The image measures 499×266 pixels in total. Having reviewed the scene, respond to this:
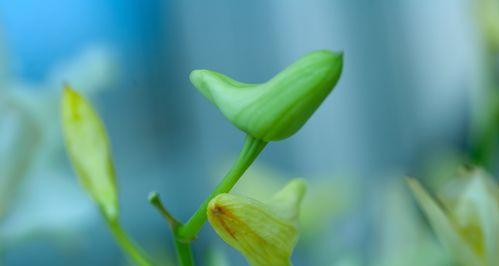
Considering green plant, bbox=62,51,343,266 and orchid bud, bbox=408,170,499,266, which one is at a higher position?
green plant, bbox=62,51,343,266

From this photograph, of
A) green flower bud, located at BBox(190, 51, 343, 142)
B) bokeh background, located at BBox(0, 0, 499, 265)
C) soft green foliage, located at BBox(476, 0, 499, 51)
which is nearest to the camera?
green flower bud, located at BBox(190, 51, 343, 142)

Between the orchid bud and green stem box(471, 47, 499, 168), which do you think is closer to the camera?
the orchid bud

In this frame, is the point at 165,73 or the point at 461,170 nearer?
the point at 461,170

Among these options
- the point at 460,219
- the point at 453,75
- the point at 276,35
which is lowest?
the point at 453,75

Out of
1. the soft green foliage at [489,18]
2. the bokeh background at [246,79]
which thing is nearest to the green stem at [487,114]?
the soft green foliage at [489,18]

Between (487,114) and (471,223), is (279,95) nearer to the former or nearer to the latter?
(471,223)

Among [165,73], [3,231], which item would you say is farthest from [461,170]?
[165,73]

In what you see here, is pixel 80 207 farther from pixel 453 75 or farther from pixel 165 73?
pixel 453 75

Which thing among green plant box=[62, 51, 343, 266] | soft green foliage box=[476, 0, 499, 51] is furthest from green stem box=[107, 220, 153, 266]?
soft green foliage box=[476, 0, 499, 51]

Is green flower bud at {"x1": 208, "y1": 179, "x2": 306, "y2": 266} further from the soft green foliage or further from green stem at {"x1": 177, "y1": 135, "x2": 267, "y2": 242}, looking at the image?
the soft green foliage

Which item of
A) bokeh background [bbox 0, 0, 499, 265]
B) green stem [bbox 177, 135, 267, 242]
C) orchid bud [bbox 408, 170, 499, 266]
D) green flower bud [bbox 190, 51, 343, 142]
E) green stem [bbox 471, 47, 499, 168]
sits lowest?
bokeh background [bbox 0, 0, 499, 265]
